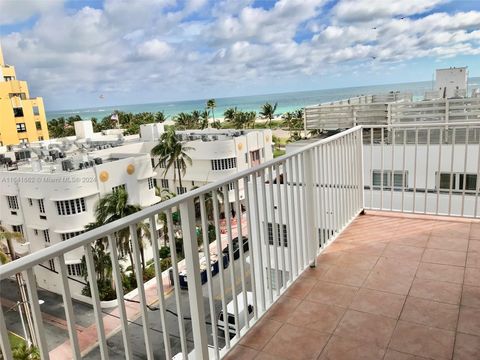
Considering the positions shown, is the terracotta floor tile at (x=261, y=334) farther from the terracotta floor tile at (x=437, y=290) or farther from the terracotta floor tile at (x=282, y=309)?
the terracotta floor tile at (x=437, y=290)

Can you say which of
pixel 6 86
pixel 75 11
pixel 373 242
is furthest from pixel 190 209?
pixel 75 11

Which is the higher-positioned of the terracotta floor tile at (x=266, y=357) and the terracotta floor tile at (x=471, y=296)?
the terracotta floor tile at (x=471, y=296)

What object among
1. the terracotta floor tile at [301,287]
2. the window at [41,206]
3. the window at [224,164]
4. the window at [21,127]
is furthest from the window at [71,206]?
the window at [21,127]

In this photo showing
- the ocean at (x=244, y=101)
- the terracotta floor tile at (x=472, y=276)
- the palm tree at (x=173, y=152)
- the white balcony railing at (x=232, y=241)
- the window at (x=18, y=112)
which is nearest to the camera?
the white balcony railing at (x=232, y=241)

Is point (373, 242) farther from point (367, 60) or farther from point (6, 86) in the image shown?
point (367, 60)

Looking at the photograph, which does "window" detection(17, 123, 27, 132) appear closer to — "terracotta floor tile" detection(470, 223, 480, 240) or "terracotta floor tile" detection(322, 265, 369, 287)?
"terracotta floor tile" detection(322, 265, 369, 287)

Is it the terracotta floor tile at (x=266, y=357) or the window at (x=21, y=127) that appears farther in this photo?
the window at (x=21, y=127)

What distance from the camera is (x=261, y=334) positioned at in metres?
2.26

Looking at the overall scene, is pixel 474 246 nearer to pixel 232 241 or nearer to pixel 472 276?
pixel 472 276

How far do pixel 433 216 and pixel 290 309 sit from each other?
2361 millimetres

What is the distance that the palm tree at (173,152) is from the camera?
91.5 ft

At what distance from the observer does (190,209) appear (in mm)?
1708

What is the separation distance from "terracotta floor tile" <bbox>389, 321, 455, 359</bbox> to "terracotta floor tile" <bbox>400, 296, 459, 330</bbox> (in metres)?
0.06

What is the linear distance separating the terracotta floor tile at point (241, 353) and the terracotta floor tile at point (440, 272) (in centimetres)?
143
